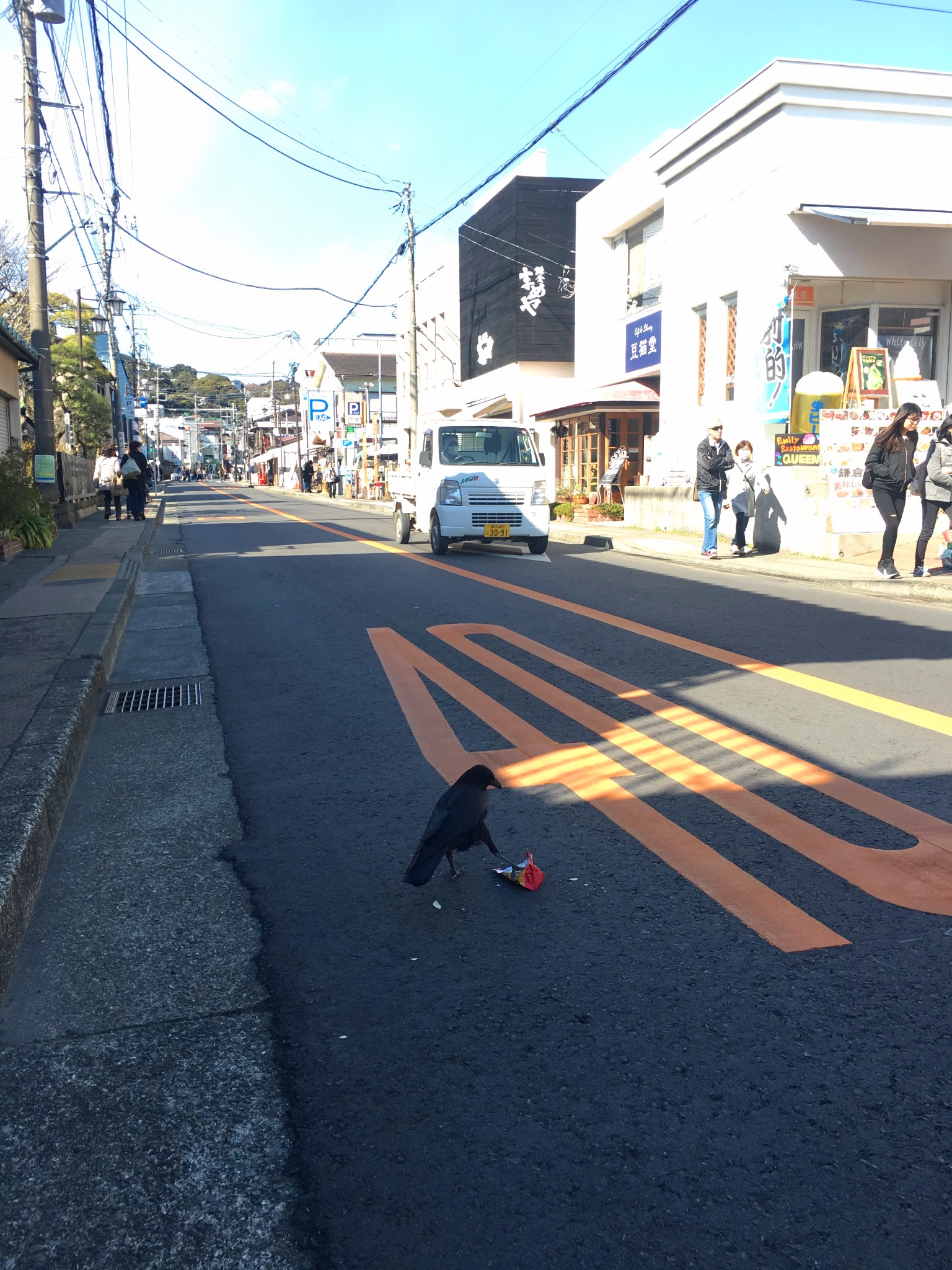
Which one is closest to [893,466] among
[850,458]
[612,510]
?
[850,458]

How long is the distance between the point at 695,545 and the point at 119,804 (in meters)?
13.2

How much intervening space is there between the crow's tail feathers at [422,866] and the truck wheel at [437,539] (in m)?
12.7

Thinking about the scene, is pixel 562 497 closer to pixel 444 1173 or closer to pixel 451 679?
pixel 451 679

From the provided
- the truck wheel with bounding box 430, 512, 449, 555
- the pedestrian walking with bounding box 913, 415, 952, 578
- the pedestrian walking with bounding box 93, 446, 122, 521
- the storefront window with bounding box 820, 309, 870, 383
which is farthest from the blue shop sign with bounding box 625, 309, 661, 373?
the pedestrian walking with bounding box 93, 446, 122, 521

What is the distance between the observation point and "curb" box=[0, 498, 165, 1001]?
3.38m

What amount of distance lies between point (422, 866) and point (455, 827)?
0.18m

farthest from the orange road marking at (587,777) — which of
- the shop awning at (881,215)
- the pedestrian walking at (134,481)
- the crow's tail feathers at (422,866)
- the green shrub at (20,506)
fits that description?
the pedestrian walking at (134,481)

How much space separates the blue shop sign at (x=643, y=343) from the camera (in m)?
23.8

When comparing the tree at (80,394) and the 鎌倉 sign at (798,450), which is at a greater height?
the tree at (80,394)

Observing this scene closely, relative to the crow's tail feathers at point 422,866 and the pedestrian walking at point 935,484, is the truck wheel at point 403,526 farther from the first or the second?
the crow's tail feathers at point 422,866

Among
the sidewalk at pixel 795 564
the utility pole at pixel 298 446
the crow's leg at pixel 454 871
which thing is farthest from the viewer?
the utility pole at pixel 298 446

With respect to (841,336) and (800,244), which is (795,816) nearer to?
(800,244)

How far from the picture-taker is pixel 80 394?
3441 cm

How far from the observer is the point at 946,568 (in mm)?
12070
